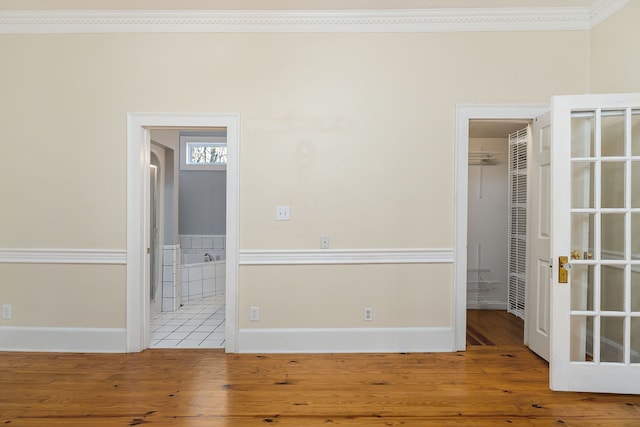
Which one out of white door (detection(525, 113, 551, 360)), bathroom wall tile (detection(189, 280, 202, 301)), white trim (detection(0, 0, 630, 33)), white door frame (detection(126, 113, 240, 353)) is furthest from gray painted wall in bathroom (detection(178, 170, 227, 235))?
white door (detection(525, 113, 551, 360))

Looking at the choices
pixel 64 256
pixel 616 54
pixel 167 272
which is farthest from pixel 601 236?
pixel 167 272

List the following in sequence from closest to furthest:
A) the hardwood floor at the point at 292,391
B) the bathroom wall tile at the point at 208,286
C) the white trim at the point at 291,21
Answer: the hardwood floor at the point at 292,391, the white trim at the point at 291,21, the bathroom wall tile at the point at 208,286

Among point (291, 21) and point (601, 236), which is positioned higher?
point (291, 21)

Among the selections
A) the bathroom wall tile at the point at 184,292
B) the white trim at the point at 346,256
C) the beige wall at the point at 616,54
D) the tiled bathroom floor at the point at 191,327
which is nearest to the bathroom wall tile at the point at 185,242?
the bathroom wall tile at the point at 184,292

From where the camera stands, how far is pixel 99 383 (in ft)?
8.09

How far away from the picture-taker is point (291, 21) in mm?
2982

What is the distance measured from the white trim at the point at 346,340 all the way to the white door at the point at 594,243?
91cm

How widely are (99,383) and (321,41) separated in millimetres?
3282

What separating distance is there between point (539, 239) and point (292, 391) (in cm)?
244

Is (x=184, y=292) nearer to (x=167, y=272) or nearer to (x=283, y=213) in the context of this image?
(x=167, y=272)

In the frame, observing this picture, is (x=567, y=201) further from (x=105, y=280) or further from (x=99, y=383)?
(x=105, y=280)

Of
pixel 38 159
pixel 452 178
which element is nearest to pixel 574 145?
pixel 452 178

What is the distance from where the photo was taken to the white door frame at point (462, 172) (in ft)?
9.80

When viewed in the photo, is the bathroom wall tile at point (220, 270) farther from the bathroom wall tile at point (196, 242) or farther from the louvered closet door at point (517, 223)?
the louvered closet door at point (517, 223)
